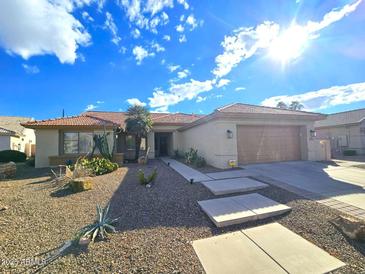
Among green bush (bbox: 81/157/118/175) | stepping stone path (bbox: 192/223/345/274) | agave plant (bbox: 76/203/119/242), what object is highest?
green bush (bbox: 81/157/118/175)

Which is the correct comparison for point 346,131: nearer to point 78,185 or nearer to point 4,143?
point 78,185

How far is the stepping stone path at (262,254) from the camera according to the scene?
272 centimetres

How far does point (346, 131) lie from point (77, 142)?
27691 mm

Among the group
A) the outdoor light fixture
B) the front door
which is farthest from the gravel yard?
the front door

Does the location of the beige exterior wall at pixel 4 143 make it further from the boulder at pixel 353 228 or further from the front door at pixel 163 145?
the boulder at pixel 353 228

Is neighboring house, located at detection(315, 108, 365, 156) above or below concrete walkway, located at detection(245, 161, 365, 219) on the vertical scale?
above

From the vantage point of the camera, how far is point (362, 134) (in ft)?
61.7

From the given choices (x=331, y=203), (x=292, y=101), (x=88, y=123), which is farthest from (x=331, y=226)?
(x=292, y=101)

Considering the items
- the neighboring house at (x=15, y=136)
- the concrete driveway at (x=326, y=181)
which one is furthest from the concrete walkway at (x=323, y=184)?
the neighboring house at (x=15, y=136)

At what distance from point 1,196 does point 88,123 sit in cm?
749

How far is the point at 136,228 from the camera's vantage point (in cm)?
404

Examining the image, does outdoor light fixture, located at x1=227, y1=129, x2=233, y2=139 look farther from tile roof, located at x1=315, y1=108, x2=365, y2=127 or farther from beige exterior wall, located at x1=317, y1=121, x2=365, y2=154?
tile roof, located at x1=315, y1=108, x2=365, y2=127

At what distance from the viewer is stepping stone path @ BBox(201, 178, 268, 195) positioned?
19.7ft

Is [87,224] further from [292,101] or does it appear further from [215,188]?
[292,101]
